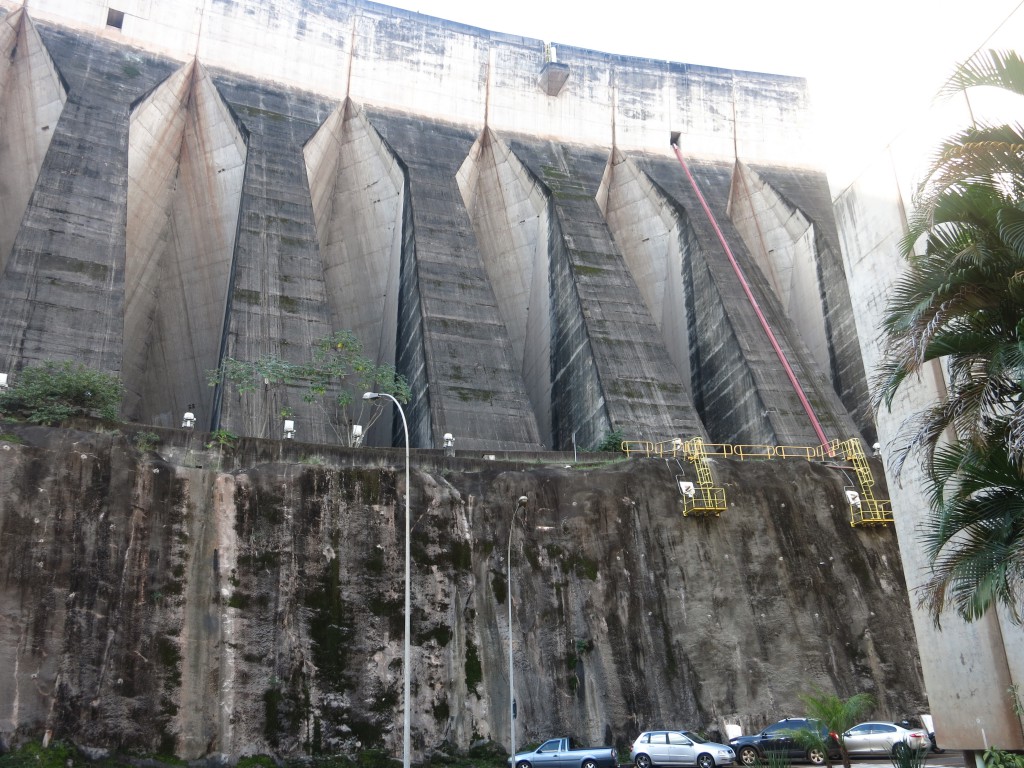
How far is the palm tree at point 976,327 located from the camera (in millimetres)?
9750

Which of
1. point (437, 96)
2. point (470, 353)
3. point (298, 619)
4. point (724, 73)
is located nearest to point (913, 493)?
point (298, 619)

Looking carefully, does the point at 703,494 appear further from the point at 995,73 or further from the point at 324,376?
the point at 995,73

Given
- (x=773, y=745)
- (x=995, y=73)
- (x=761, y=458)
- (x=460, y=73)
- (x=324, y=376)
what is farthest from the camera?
(x=460, y=73)

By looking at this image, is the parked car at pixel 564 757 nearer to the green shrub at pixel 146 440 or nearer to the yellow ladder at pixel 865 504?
the yellow ladder at pixel 865 504

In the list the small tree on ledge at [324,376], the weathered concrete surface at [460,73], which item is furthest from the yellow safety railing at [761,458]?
the weathered concrete surface at [460,73]

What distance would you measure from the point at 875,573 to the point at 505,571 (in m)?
10.2

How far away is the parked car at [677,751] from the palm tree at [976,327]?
995cm

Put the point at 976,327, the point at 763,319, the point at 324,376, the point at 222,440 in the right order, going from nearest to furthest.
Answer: the point at 976,327
the point at 222,440
the point at 324,376
the point at 763,319

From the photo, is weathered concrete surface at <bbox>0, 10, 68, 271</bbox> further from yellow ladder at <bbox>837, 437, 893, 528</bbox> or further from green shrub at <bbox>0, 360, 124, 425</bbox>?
yellow ladder at <bbox>837, 437, 893, 528</bbox>

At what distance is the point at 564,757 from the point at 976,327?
42.8ft

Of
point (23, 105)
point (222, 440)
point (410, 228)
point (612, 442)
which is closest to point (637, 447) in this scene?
point (612, 442)

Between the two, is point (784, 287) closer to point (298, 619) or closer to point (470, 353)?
point (470, 353)

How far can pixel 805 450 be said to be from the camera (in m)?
30.5

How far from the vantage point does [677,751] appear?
1953 cm
